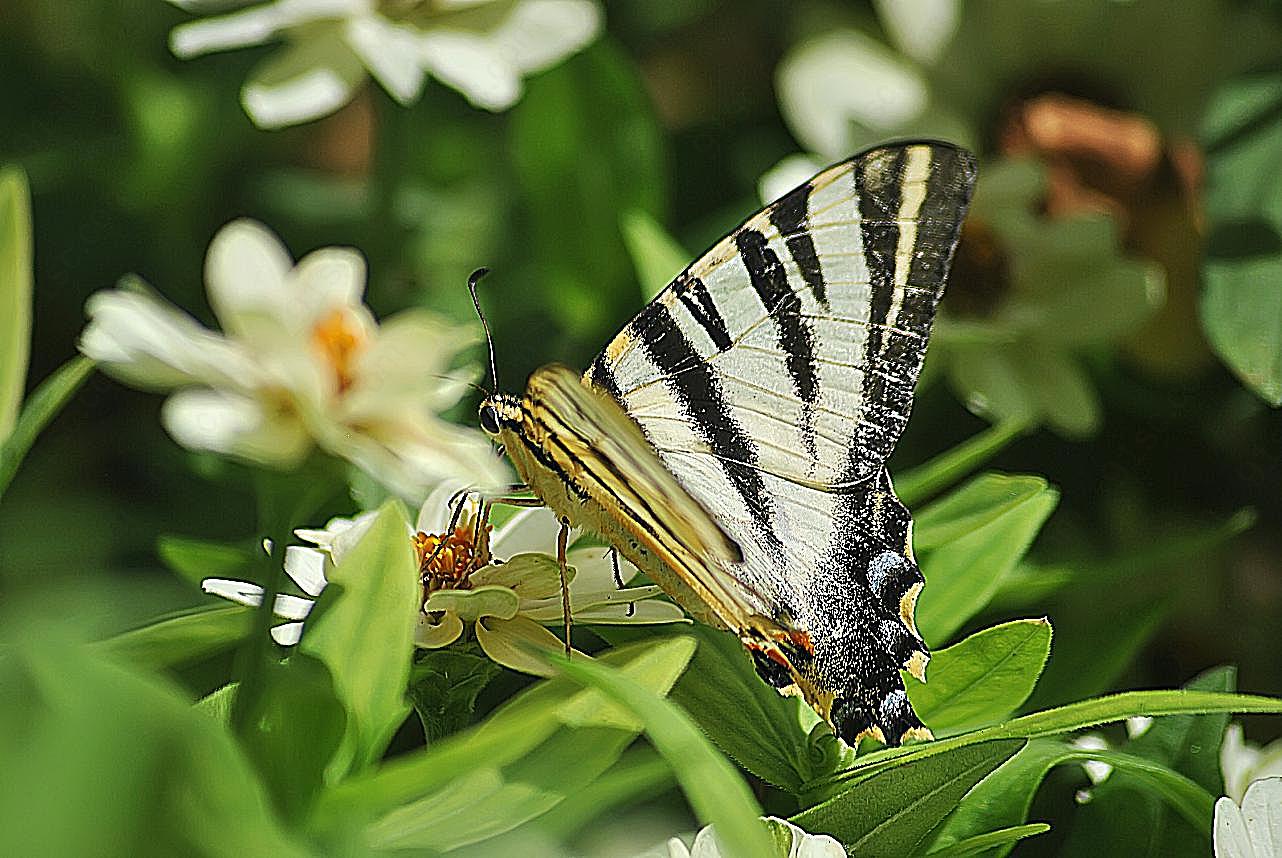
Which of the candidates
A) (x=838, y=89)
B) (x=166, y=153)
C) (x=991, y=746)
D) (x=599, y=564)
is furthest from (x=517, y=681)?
(x=166, y=153)

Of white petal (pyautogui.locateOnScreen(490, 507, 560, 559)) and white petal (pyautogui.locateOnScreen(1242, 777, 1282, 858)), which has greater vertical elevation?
white petal (pyautogui.locateOnScreen(490, 507, 560, 559))

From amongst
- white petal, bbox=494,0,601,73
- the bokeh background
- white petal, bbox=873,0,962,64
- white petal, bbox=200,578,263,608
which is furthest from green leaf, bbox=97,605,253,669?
white petal, bbox=873,0,962,64

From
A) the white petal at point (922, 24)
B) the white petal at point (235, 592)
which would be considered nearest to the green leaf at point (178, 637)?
the white petal at point (235, 592)

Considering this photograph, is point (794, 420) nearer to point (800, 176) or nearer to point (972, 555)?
point (972, 555)

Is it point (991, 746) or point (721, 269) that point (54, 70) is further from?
point (991, 746)

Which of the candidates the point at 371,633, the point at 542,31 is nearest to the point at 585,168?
the point at 542,31

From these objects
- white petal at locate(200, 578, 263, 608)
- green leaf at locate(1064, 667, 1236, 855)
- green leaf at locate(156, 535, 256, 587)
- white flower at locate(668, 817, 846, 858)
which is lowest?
green leaf at locate(1064, 667, 1236, 855)

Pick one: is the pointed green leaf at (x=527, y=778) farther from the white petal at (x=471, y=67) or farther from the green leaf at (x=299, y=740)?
the white petal at (x=471, y=67)

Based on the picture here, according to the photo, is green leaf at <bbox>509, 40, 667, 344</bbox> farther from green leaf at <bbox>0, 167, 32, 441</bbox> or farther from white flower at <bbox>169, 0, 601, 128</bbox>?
green leaf at <bbox>0, 167, 32, 441</bbox>
